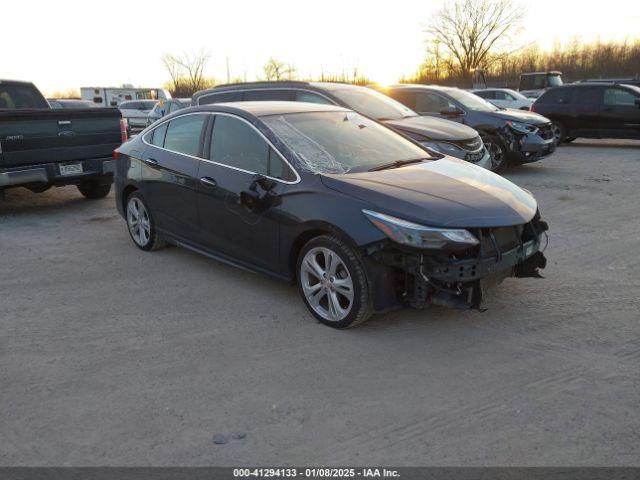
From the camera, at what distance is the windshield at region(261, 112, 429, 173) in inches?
184

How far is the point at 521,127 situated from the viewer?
1090 centimetres

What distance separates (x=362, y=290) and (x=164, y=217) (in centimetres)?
→ 266

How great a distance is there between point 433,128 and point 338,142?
15.0ft

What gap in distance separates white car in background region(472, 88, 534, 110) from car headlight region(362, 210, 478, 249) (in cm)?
2008

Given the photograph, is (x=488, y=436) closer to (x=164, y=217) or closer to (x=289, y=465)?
(x=289, y=465)

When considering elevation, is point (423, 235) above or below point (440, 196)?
below

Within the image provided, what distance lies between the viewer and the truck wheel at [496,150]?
11.0 metres

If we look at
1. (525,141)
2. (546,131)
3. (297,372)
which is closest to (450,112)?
(525,141)

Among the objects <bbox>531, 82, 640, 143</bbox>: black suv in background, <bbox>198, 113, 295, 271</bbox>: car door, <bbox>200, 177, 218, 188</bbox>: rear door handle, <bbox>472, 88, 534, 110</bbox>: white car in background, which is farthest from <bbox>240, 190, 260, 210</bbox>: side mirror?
<bbox>472, 88, 534, 110</bbox>: white car in background

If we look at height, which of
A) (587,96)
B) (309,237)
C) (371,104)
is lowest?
(309,237)

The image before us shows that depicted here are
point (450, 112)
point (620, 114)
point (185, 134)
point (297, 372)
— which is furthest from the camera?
point (620, 114)

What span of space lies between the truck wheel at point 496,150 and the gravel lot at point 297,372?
5.40m

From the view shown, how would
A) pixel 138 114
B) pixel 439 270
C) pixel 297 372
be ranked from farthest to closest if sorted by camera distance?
pixel 138 114
pixel 439 270
pixel 297 372

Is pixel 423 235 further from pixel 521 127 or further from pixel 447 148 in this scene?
pixel 521 127
